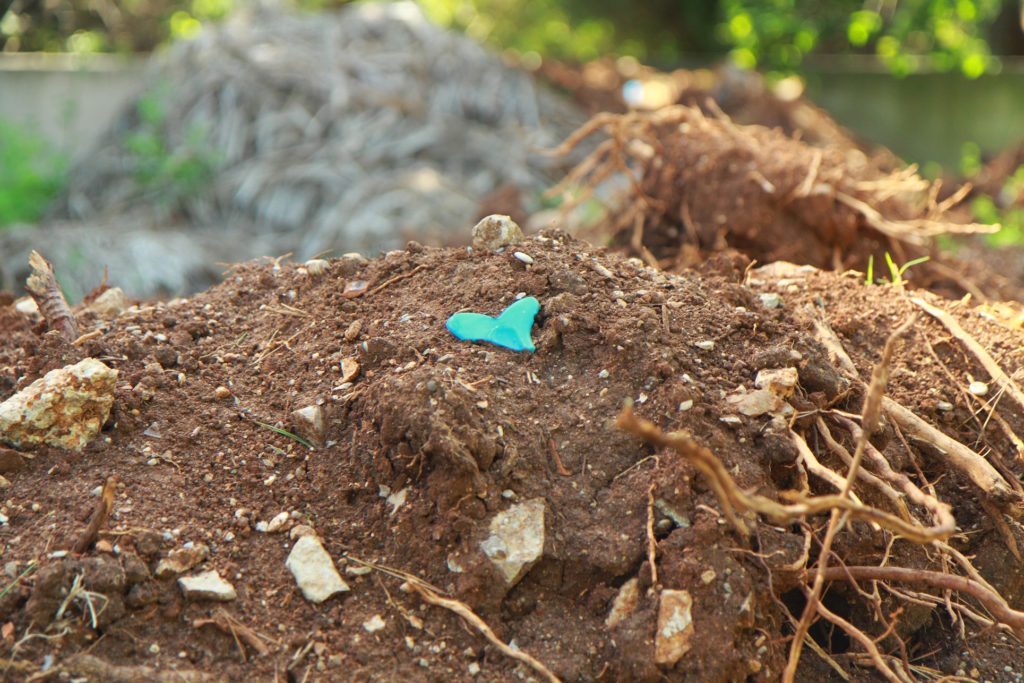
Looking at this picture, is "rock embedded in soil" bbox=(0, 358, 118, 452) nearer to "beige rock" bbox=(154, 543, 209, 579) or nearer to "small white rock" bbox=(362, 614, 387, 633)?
"beige rock" bbox=(154, 543, 209, 579)

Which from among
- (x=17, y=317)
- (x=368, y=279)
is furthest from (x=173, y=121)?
Answer: (x=368, y=279)

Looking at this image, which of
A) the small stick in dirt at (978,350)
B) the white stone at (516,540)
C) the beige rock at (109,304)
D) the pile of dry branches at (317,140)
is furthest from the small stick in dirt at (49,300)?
the pile of dry branches at (317,140)

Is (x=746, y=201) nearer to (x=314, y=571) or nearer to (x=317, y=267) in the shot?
(x=317, y=267)

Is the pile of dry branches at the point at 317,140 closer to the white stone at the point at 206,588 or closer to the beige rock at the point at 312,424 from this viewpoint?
the beige rock at the point at 312,424

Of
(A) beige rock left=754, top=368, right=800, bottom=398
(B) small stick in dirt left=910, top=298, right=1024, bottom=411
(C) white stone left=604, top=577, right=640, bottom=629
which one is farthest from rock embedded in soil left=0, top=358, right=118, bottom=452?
(B) small stick in dirt left=910, top=298, right=1024, bottom=411

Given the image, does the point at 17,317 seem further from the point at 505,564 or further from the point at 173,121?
the point at 173,121

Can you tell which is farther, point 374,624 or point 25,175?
point 25,175

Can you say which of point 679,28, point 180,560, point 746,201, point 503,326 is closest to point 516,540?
point 503,326
